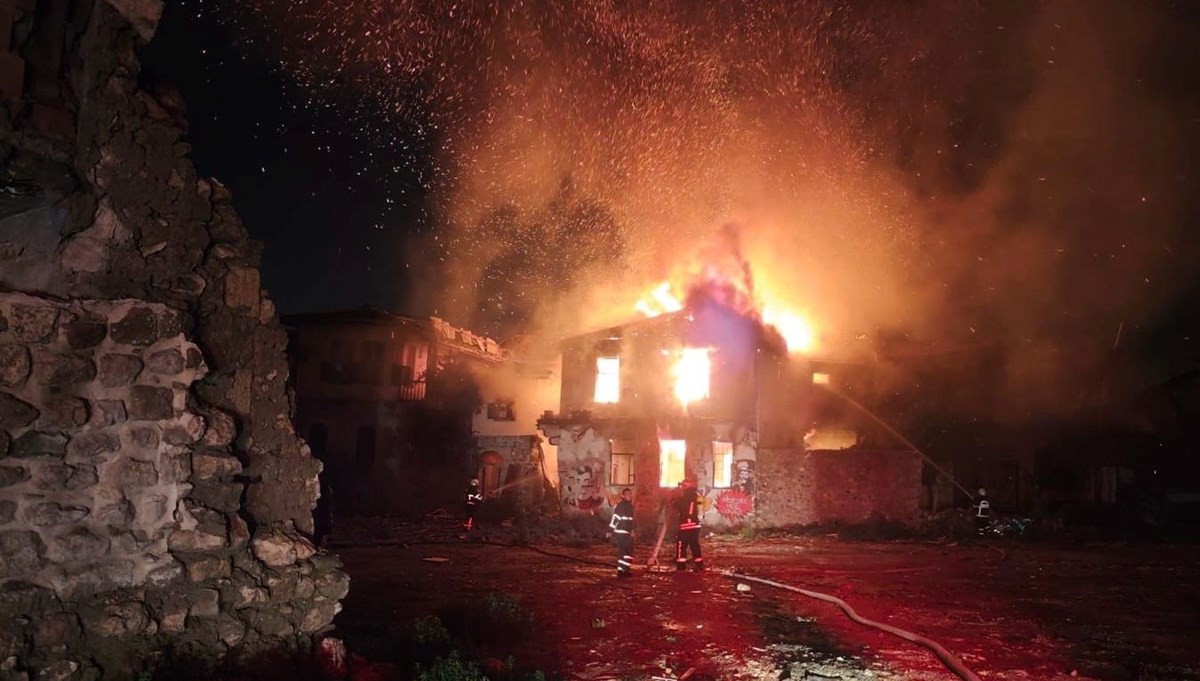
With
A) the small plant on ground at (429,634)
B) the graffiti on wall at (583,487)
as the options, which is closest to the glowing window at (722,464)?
the graffiti on wall at (583,487)

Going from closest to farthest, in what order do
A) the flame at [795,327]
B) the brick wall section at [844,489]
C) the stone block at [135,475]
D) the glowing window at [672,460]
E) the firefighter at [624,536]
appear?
the stone block at [135,475] → the firefighter at [624,536] → the brick wall section at [844,489] → the glowing window at [672,460] → the flame at [795,327]

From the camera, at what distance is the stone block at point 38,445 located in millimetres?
4414

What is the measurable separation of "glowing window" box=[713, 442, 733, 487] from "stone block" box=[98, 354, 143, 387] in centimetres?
2356

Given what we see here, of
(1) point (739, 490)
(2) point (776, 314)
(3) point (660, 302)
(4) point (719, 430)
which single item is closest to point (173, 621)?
(1) point (739, 490)

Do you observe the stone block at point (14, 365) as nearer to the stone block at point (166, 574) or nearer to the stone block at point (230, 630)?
the stone block at point (166, 574)

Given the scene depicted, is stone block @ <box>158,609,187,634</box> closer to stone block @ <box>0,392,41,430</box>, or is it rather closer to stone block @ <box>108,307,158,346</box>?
stone block @ <box>0,392,41,430</box>

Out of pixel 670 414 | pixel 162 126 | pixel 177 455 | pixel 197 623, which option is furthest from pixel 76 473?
pixel 670 414

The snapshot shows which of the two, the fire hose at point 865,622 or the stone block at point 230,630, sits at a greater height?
the stone block at point 230,630

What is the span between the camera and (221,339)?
17.9 ft

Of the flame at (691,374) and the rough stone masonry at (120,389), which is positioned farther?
the flame at (691,374)

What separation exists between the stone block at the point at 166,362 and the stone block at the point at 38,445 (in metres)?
0.65

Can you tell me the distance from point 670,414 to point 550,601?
622 inches

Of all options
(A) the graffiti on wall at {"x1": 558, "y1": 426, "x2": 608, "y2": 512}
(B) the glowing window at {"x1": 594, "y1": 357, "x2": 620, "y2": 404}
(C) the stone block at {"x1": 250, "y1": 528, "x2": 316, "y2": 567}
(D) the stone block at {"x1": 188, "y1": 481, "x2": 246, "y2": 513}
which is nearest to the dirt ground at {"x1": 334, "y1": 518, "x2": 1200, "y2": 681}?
(C) the stone block at {"x1": 250, "y1": 528, "x2": 316, "y2": 567}

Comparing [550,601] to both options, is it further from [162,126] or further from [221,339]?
[162,126]
